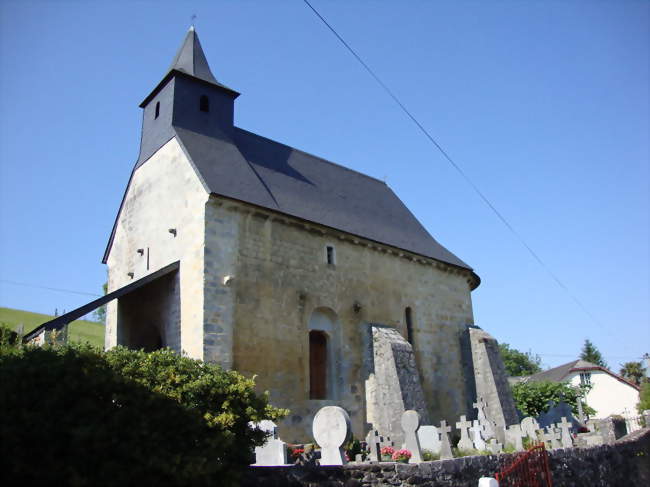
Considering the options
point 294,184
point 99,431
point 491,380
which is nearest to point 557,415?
point 491,380

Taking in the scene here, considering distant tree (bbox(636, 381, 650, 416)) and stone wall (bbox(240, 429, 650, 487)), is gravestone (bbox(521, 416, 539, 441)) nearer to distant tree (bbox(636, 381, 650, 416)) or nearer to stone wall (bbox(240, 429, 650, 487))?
stone wall (bbox(240, 429, 650, 487))

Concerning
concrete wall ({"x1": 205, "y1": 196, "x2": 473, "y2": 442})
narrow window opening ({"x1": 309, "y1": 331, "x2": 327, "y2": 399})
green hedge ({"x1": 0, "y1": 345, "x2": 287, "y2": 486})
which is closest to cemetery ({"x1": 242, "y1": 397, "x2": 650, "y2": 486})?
green hedge ({"x1": 0, "y1": 345, "x2": 287, "y2": 486})

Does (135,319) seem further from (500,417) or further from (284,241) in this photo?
(500,417)

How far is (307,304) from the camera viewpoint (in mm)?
16047

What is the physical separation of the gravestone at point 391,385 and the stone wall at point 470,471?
16.2ft

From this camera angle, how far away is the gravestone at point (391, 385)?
1602cm

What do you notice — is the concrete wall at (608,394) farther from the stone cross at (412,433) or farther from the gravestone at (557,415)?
the stone cross at (412,433)

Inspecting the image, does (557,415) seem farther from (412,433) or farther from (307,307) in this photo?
(412,433)

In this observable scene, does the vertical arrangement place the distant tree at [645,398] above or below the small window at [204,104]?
below

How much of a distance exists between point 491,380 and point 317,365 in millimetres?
7309

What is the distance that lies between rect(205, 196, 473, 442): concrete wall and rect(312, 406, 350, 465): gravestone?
4.93 meters

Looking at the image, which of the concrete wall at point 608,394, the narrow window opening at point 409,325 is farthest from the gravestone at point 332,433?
the concrete wall at point 608,394

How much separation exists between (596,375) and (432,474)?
1677 inches

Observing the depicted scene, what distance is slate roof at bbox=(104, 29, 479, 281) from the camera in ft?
52.5
